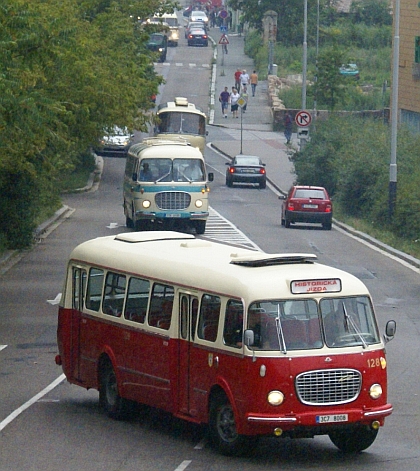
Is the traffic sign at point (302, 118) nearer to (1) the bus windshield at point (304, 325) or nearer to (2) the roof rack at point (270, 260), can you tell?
(2) the roof rack at point (270, 260)

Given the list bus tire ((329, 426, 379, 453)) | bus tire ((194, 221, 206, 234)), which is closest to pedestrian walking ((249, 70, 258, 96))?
bus tire ((194, 221, 206, 234))

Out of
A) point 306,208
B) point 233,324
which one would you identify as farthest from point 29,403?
point 306,208

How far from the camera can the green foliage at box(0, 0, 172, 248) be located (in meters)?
18.7

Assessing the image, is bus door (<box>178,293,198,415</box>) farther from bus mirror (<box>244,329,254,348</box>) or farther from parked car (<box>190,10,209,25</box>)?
parked car (<box>190,10,209,25</box>)

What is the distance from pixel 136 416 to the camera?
14086mm

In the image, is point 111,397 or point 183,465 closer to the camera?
point 183,465

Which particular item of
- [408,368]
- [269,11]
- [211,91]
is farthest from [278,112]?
[408,368]

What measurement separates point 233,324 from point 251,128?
60.5m

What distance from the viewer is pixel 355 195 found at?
44094mm

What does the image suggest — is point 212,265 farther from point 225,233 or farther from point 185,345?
point 225,233

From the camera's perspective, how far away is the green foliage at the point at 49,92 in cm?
1872

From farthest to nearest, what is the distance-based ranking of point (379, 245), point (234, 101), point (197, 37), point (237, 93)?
point (197, 37) → point (237, 93) → point (234, 101) → point (379, 245)

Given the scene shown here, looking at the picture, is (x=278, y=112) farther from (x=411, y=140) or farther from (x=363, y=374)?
(x=363, y=374)

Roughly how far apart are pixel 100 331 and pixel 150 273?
1.44 m
